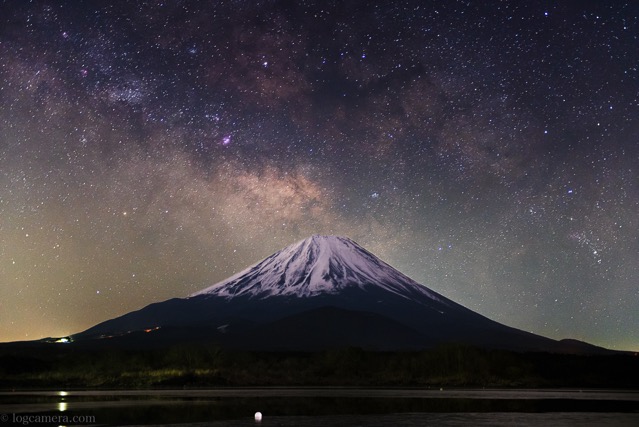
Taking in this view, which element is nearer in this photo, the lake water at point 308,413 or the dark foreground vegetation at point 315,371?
the lake water at point 308,413

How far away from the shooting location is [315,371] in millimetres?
97188

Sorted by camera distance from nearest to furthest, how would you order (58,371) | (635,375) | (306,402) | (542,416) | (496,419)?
1. (496,419)
2. (542,416)
3. (306,402)
4. (58,371)
5. (635,375)

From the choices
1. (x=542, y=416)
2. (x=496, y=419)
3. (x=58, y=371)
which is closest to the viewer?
(x=496, y=419)

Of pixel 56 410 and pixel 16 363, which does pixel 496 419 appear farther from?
pixel 16 363

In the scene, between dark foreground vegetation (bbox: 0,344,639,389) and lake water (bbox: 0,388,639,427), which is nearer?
lake water (bbox: 0,388,639,427)

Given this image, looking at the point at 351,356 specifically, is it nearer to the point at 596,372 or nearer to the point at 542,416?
the point at 596,372

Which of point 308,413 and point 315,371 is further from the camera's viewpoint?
point 315,371

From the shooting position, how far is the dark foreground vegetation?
278ft

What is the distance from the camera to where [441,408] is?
45219 mm

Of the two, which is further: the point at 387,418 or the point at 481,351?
the point at 481,351

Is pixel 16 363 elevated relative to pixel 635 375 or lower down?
elevated

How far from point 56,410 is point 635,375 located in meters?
86.7

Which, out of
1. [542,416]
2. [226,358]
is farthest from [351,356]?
[542,416]

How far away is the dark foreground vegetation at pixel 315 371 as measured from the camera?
3342 inches
